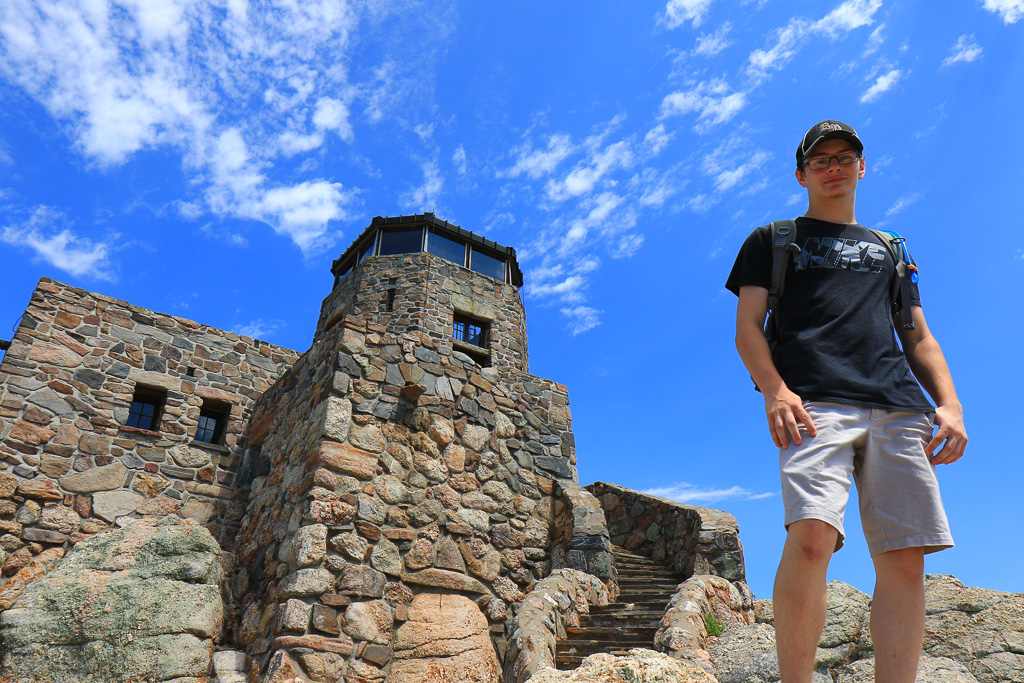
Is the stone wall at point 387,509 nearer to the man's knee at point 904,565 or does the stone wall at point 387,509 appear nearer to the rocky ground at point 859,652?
the rocky ground at point 859,652

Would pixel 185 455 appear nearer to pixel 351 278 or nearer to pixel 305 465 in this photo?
pixel 305 465

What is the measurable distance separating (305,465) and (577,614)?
9.30 feet

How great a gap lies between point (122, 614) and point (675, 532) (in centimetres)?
565

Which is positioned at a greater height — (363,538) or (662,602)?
(363,538)

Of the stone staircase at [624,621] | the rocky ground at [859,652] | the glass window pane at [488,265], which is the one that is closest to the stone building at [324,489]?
the stone staircase at [624,621]

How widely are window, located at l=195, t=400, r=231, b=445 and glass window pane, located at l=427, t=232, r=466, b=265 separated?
689cm

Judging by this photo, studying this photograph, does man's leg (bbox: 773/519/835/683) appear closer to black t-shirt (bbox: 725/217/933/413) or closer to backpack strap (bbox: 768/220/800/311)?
black t-shirt (bbox: 725/217/933/413)

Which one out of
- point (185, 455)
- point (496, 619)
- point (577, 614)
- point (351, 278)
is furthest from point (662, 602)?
point (351, 278)

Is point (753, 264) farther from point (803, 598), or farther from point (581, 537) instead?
point (581, 537)

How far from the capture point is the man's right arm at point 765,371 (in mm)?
2043

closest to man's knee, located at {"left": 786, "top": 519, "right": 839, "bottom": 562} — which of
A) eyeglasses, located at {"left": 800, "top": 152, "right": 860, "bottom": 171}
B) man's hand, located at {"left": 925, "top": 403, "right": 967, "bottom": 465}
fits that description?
man's hand, located at {"left": 925, "top": 403, "right": 967, "bottom": 465}

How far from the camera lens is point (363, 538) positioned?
5328 millimetres

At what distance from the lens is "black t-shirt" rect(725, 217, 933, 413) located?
213 cm

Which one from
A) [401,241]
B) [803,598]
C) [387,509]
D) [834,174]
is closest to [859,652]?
[803,598]
